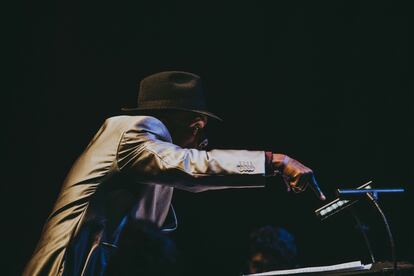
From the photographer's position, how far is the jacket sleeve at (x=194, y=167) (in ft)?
5.84

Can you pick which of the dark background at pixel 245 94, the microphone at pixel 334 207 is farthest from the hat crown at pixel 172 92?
the dark background at pixel 245 94

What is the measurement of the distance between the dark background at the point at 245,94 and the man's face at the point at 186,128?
6.68ft

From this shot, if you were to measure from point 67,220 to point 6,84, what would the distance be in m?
2.41

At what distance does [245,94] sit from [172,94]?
2.51m

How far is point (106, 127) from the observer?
2070 mm

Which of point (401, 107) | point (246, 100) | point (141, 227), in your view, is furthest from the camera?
point (246, 100)

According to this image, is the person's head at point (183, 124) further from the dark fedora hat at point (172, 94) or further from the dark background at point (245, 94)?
the dark background at point (245, 94)

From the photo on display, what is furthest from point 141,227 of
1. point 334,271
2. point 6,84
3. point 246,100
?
point 246,100

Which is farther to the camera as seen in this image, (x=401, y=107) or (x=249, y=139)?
(x=249, y=139)

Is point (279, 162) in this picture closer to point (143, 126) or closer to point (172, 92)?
point (143, 126)

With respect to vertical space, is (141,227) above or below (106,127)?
below

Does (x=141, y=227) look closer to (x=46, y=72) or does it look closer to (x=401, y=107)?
(x=46, y=72)

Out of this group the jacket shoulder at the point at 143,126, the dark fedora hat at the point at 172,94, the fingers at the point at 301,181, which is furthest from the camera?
the dark fedora hat at the point at 172,94

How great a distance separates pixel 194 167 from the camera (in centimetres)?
179
